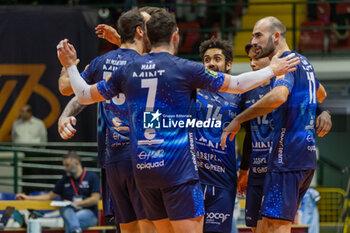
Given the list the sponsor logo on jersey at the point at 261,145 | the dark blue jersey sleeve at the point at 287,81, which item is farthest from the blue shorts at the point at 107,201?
the dark blue jersey sleeve at the point at 287,81

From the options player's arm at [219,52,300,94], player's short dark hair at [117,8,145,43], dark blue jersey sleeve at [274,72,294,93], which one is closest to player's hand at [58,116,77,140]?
player's short dark hair at [117,8,145,43]

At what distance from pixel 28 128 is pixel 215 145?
20.1 ft

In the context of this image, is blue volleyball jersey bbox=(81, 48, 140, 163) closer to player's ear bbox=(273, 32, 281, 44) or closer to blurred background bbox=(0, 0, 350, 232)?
player's ear bbox=(273, 32, 281, 44)

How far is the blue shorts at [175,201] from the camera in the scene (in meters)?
4.45

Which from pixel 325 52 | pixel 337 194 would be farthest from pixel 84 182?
pixel 325 52

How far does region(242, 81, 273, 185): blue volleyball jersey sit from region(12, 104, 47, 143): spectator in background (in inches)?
241

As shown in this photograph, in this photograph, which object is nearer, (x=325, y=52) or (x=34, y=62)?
(x=34, y=62)

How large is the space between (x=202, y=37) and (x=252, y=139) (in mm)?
6472

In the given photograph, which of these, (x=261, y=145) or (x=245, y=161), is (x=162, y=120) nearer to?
(x=261, y=145)

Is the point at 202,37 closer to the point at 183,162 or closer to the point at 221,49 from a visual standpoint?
the point at 221,49

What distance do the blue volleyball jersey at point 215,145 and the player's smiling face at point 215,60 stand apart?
11.6 inches

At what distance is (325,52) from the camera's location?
13203mm

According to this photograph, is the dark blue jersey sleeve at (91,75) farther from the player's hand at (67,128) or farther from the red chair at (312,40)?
the red chair at (312,40)

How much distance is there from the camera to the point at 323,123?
568 centimetres
